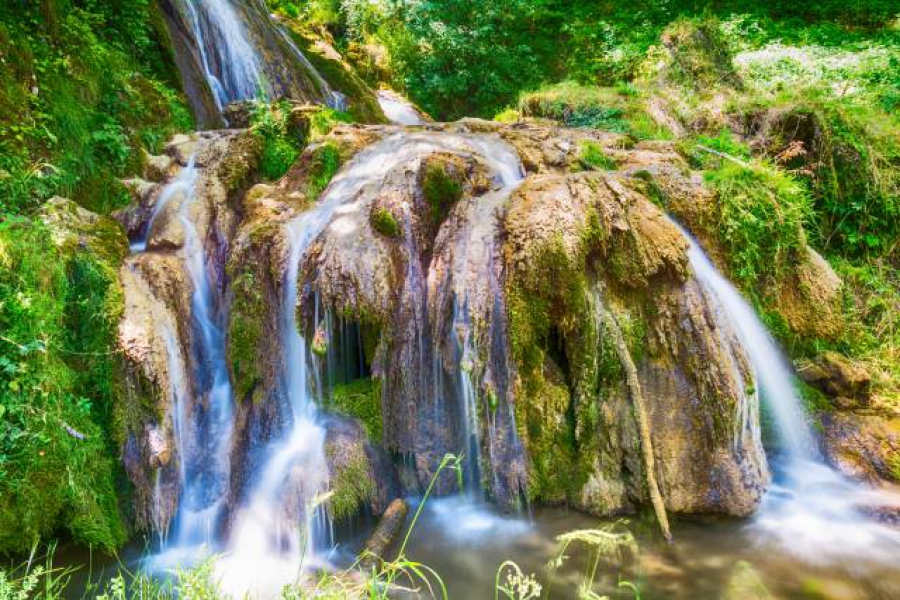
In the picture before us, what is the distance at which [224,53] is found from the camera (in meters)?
8.30

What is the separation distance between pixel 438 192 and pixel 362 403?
1.99 m

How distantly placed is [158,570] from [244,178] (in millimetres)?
3987

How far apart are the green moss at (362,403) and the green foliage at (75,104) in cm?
293

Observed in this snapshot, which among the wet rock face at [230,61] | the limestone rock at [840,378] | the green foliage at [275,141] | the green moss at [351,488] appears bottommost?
the green moss at [351,488]

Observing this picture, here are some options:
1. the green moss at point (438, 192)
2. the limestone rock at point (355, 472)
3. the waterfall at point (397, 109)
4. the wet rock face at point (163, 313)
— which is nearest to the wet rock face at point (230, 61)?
the waterfall at point (397, 109)

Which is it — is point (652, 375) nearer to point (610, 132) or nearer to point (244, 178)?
point (610, 132)

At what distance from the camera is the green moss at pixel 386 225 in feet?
14.4

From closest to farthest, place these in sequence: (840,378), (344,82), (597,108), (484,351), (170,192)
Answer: (484,351)
(840,378)
(170,192)
(597,108)
(344,82)

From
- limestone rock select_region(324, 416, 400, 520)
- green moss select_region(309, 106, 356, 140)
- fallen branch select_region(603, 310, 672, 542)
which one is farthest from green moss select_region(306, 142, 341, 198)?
fallen branch select_region(603, 310, 672, 542)

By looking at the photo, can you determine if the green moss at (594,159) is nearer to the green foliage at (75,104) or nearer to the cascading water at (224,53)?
the green foliage at (75,104)

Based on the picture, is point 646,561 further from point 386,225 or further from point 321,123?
point 321,123

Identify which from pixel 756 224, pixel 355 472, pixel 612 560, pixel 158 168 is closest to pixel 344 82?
pixel 158 168

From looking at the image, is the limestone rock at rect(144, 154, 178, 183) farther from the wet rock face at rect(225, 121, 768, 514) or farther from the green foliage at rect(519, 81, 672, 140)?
the green foliage at rect(519, 81, 672, 140)

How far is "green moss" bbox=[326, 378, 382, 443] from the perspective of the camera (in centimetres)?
418
